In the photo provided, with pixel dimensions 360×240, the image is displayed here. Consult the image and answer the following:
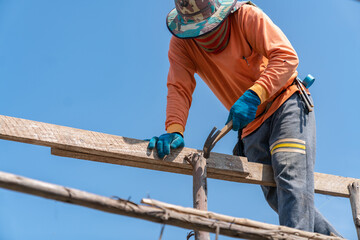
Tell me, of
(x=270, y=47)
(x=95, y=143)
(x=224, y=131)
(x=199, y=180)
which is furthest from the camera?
(x=270, y=47)

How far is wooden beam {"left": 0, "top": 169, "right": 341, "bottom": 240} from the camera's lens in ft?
8.39

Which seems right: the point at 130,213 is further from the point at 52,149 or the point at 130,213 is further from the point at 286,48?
the point at 286,48

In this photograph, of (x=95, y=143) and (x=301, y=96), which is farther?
(x=301, y=96)

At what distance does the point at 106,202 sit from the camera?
270 centimetres

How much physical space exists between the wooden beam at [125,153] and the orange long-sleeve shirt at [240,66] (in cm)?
42

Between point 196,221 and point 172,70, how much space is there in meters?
2.17

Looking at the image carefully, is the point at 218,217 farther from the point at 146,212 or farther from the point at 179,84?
the point at 179,84

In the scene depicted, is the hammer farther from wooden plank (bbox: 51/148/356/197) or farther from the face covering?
the face covering

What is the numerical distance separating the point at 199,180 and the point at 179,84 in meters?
1.00

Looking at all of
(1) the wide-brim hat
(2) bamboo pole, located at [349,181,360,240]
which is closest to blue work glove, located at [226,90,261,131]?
(1) the wide-brim hat

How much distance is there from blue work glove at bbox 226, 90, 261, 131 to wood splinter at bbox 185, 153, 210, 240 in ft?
1.21

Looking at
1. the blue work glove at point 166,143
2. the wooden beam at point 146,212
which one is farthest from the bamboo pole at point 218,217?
the blue work glove at point 166,143

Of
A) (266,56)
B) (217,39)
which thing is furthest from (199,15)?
(266,56)

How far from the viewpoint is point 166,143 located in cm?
418
